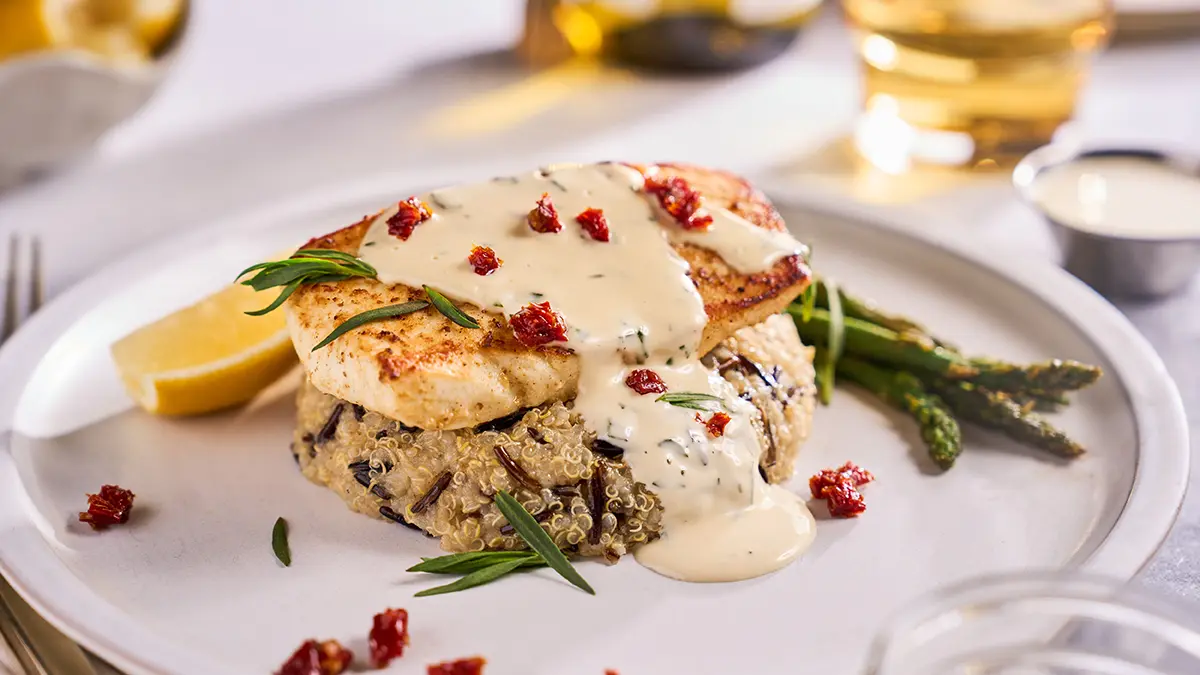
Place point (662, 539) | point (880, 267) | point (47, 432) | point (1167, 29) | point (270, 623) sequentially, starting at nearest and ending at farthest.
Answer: point (270, 623), point (662, 539), point (47, 432), point (880, 267), point (1167, 29)

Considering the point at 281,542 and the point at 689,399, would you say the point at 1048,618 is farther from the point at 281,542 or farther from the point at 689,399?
the point at 281,542

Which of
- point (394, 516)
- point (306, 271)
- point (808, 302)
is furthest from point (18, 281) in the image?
point (808, 302)

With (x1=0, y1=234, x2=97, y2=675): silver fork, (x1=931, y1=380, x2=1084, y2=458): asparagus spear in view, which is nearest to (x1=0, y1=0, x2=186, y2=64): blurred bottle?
(x1=0, y1=234, x2=97, y2=675): silver fork

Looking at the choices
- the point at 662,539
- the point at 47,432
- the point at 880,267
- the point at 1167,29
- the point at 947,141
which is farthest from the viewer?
the point at 1167,29

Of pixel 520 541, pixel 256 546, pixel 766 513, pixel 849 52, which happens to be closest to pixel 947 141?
pixel 849 52

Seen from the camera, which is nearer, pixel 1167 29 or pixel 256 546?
pixel 256 546

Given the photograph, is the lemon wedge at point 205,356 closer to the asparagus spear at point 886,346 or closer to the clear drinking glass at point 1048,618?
the asparagus spear at point 886,346

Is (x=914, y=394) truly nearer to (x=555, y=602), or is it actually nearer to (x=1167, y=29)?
(x=555, y=602)
